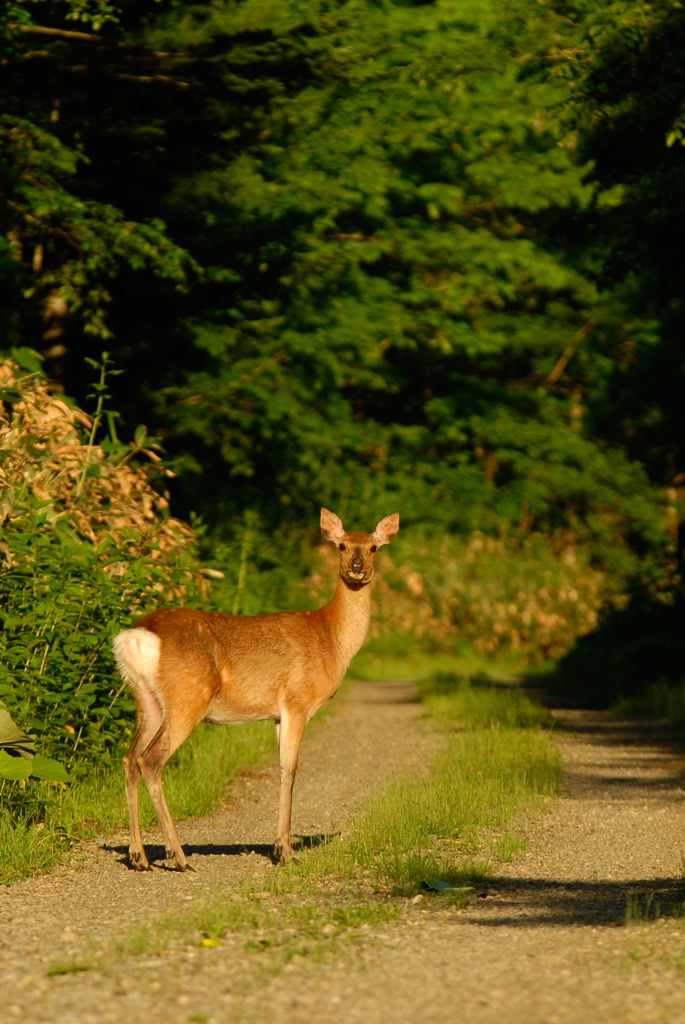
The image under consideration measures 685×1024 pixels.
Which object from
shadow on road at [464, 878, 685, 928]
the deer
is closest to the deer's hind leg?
the deer

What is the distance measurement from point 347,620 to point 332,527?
0.67 m

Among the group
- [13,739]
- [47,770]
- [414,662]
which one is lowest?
[414,662]

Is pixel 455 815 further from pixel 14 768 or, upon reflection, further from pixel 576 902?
pixel 14 768

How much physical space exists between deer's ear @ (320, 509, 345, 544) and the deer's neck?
0.30m

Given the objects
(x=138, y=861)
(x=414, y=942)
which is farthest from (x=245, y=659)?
(x=414, y=942)

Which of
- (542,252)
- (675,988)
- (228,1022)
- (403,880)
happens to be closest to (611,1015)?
(675,988)

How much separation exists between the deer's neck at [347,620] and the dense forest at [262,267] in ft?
5.00

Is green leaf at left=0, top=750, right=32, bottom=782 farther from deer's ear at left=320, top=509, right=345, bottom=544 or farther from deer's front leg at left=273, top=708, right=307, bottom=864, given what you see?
deer's ear at left=320, top=509, right=345, bottom=544

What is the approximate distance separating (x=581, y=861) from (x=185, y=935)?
2.93 m

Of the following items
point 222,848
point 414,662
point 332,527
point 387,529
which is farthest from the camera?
point 414,662

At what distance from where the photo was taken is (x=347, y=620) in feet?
29.1

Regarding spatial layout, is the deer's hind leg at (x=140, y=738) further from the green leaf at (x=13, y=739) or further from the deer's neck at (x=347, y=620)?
the deer's neck at (x=347, y=620)

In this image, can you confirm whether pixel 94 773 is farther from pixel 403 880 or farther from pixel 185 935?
pixel 185 935

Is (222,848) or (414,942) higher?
(414,942)
